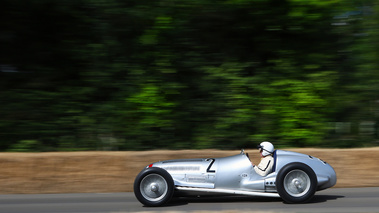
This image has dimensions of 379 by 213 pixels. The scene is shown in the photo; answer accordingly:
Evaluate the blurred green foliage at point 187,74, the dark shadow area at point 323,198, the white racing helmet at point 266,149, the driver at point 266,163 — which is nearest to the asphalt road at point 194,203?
the dark shadow area at point 323,198

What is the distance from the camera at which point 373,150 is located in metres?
9.45

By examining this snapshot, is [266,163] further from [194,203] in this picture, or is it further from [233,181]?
[194,203]

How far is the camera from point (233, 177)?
7496mm

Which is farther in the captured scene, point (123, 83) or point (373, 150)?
point (123, 83)

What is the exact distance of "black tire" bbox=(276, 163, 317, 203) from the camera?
7352 mm

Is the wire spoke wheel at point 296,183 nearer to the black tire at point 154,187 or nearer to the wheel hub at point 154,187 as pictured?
the black tire at point 154,187

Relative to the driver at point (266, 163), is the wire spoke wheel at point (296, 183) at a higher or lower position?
lower

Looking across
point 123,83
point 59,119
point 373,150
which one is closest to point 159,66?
point 123,83

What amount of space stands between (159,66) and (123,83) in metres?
0.94

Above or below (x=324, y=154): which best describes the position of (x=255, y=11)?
above

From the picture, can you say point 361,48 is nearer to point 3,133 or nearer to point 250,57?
point 250,57

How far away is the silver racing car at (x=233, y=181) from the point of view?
7.40 meters

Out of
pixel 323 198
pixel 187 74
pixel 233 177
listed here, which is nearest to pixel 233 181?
pixel 233 177

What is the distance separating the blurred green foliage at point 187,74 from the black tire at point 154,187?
10.6 ft
